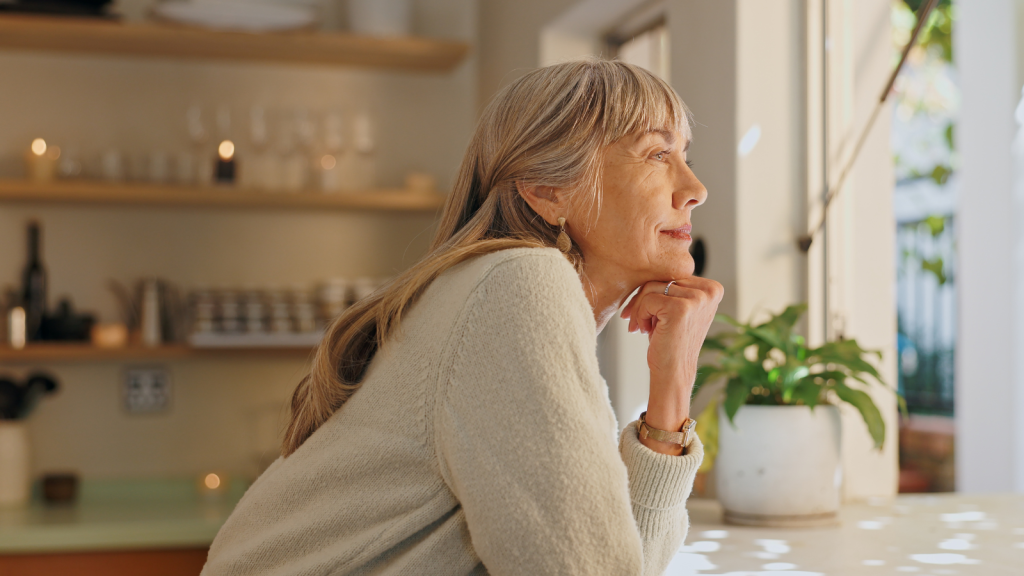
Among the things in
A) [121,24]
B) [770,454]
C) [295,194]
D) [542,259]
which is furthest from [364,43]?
[542,259]

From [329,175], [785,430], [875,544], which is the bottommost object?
[875,544]

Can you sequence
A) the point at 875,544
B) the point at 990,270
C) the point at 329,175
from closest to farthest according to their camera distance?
the point at 875,544 < the point at 990,270 < the point at 329,175

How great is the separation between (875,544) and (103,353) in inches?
85.6

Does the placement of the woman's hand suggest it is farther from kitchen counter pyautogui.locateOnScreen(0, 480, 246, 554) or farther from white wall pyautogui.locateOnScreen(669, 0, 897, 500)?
kitchen counter pyautogui.locateOnScreen(0, 480, 246, 554)

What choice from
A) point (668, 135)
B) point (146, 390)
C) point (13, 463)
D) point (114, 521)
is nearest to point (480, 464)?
point (668, 135)

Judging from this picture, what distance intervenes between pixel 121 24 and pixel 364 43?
69cm

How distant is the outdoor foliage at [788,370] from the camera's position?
4.81 feet

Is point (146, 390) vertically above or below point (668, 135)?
below

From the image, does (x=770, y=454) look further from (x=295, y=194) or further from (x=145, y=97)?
(x=145, y=97)

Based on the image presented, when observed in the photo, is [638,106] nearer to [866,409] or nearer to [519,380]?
[519,380]

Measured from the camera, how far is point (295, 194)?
110 inches

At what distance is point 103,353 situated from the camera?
2684 mm

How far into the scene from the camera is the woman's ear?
1.01 m

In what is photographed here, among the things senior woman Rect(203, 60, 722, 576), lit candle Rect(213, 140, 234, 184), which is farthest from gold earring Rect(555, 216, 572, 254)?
lit candle Rect(213, 140, 234, 184)
